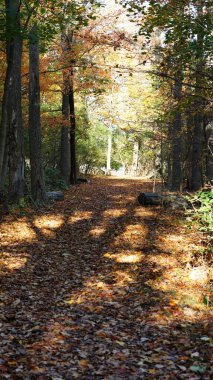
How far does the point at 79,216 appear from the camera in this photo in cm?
1318

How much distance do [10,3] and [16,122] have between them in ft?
11.8

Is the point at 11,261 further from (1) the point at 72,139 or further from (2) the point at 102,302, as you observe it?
(1) the point at 72,139

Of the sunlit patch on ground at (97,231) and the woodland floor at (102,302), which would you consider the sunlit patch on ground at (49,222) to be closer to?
the woodland floor at (102,302)

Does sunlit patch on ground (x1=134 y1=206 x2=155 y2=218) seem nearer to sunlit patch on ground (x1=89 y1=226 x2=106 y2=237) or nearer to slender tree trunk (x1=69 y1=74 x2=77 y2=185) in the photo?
sunlit patch on ground (x1=89 y1=226 x2=106 y2=237)

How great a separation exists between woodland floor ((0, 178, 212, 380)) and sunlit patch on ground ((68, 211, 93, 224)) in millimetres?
576

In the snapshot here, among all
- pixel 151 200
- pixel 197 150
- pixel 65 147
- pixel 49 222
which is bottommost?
pixel 49 222

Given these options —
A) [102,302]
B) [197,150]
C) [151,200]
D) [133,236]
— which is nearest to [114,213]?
[151,200]

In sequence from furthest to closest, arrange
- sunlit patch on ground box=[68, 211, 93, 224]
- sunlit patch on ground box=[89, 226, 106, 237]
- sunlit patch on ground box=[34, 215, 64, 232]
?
sunlit patch on ground box=[68, 211, 93, 224] → sunlit patch on ground box=[34, 215, 64, 232] → sunlit patch on ground box=[89, 226, 106, 237]

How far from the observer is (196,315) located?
19.7ft

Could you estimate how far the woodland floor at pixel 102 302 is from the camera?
4609mm

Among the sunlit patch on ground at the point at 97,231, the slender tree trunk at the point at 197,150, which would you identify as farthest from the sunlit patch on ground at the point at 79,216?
the slender tree trunk at the point at 197,150

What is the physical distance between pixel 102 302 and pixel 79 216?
6.74m

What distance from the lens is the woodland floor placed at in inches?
181

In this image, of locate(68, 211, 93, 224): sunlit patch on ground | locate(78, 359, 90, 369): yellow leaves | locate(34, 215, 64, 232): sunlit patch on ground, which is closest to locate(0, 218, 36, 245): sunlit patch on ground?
locate(34, 215, 64, 232): sunlit patch on ground
